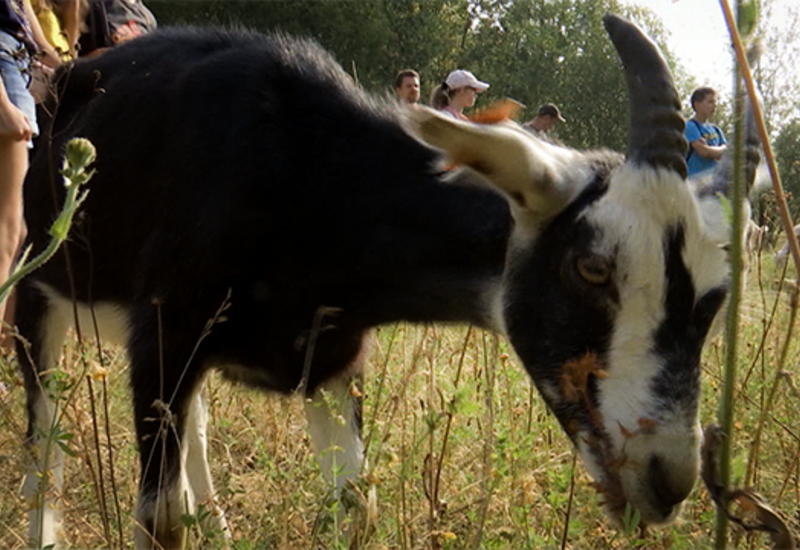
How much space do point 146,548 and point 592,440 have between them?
1.57 m

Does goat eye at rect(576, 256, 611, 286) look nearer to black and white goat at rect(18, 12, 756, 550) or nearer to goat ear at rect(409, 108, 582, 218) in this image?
black and white goat at rect(18, 12, 756, 550)

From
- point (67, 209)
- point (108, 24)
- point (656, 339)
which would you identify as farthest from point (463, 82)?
point (67, 209)

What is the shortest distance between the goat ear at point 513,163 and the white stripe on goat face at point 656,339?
0.83 feet

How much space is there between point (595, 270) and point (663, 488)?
64 cm

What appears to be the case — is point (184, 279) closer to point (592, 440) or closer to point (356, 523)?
point (356, 523)

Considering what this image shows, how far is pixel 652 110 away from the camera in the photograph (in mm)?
3240

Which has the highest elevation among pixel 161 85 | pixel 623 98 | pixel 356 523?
pixel 161 85

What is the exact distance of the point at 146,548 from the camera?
3.58 m

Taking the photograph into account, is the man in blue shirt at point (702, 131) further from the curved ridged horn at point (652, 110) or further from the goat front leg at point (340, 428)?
the goat front leg at point (340, 428)

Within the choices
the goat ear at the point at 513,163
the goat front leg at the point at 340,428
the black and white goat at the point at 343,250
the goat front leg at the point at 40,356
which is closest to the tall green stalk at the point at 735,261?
the black and white goat at the point at 343,250

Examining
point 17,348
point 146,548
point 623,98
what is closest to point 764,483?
point 146,548

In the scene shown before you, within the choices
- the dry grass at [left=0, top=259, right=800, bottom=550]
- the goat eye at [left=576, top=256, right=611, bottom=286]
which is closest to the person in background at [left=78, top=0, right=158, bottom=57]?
the dry grass at [left=0, top=259, right=800, bottom=550]

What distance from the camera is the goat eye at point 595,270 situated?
120 inches

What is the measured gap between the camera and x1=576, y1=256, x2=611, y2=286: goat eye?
3.04m
